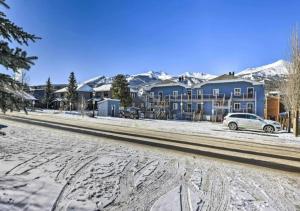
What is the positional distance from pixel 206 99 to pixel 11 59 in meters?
43.9

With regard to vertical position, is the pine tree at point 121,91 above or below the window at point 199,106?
above

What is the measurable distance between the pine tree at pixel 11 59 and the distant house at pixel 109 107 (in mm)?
38607

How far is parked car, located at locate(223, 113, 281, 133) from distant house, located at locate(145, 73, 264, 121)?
17553 mm

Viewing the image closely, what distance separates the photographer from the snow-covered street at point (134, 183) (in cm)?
541

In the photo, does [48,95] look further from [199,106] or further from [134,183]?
[134,183]

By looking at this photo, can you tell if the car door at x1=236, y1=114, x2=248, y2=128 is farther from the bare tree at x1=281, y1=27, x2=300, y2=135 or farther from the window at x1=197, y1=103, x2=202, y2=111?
the window at x1=197, y1=103, x2=202, y2=111

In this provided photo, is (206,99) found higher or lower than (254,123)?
higher

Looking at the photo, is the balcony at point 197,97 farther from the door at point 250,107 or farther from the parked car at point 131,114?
the parked car at point 131,114

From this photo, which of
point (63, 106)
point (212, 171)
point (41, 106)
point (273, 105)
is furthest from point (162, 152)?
point (41, 106)

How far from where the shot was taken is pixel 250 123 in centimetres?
2541

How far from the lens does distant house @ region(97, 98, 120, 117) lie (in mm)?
45306

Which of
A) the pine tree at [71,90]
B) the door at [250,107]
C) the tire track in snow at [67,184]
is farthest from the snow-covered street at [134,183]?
the pine tree at [71,90]

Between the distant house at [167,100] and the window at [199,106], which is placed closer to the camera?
the window at [199,106]

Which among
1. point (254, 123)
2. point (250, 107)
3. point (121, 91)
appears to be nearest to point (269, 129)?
point (254, 123)
